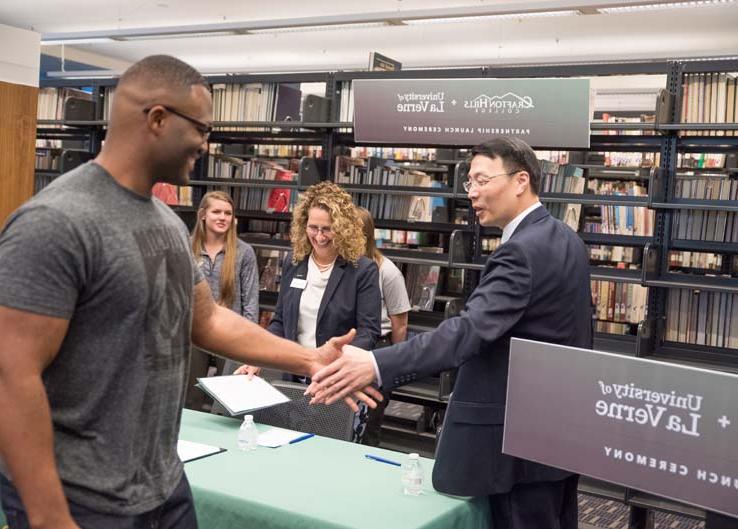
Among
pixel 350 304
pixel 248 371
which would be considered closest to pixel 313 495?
pixel 248 371

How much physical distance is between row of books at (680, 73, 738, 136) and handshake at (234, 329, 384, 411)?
3.44 m

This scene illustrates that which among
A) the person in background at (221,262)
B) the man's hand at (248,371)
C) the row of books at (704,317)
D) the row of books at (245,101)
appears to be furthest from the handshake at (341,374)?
the row of books at (245,101)

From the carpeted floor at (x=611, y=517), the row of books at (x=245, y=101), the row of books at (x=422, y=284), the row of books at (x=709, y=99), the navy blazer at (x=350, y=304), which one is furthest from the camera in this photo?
the row of books at (x=245, y=101)

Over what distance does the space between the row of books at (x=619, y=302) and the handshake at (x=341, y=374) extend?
3.90m

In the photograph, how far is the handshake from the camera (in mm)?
2180

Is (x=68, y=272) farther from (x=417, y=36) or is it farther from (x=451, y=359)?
(x=417, y=36)

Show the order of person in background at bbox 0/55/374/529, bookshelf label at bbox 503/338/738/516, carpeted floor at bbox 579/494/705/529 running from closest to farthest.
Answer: person in background at bbox 0/55/374/529, bookshelf label at bbox 503/338/738/516, carpeted floor at bbox 579/494/705/529

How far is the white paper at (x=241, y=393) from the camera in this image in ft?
9.66

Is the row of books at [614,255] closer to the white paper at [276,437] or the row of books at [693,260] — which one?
the row of books at [693,260]

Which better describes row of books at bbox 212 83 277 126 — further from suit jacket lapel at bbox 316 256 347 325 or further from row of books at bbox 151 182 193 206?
suit jacket lapel at bbox 316 256 347 325

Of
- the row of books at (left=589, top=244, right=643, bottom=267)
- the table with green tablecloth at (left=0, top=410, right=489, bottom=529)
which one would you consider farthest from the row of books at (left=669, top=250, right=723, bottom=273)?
the table with green tablecloth at (left=0, top=410, right=489, bottom=529)

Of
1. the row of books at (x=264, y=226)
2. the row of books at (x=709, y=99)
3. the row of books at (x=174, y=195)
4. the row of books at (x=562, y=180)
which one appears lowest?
the row of books at (x=264, y=226)

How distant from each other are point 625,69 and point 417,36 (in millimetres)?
6553

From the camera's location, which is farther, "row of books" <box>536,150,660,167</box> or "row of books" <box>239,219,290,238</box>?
"row of books" <box>536,150,660,167</box>
